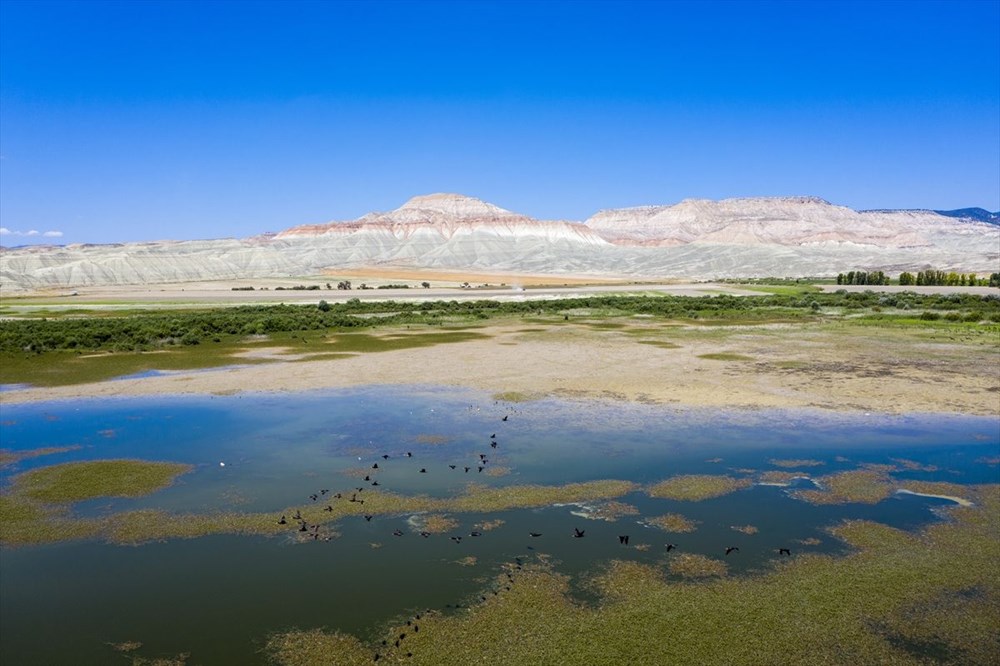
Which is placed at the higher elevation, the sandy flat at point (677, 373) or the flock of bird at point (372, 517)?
the sandy flat at point (677, 373)

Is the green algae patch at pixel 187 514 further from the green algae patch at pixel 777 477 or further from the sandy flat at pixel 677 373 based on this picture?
the sandy flat at pixel 677 373

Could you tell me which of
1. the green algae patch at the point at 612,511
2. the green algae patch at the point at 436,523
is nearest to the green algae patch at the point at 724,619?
the green algae patch at the point at 612,511

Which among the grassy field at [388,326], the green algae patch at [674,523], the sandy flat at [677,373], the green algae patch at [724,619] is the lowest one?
the green algae patch at [724,619]

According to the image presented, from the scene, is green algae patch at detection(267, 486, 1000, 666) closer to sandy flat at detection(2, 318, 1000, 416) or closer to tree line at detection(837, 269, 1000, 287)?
sandy flat at detection(2, 318, 1000, 416)

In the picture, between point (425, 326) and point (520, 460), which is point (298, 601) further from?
point (425, 326)

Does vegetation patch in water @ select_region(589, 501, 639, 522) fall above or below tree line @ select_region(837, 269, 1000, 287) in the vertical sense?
below

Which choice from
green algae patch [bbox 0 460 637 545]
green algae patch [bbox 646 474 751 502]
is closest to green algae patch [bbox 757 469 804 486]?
green algae patch [bbox 646 474 751 502]

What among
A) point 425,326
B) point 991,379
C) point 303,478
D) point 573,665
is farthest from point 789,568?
point 425,326

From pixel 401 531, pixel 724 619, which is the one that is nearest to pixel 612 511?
pixel 401 531
